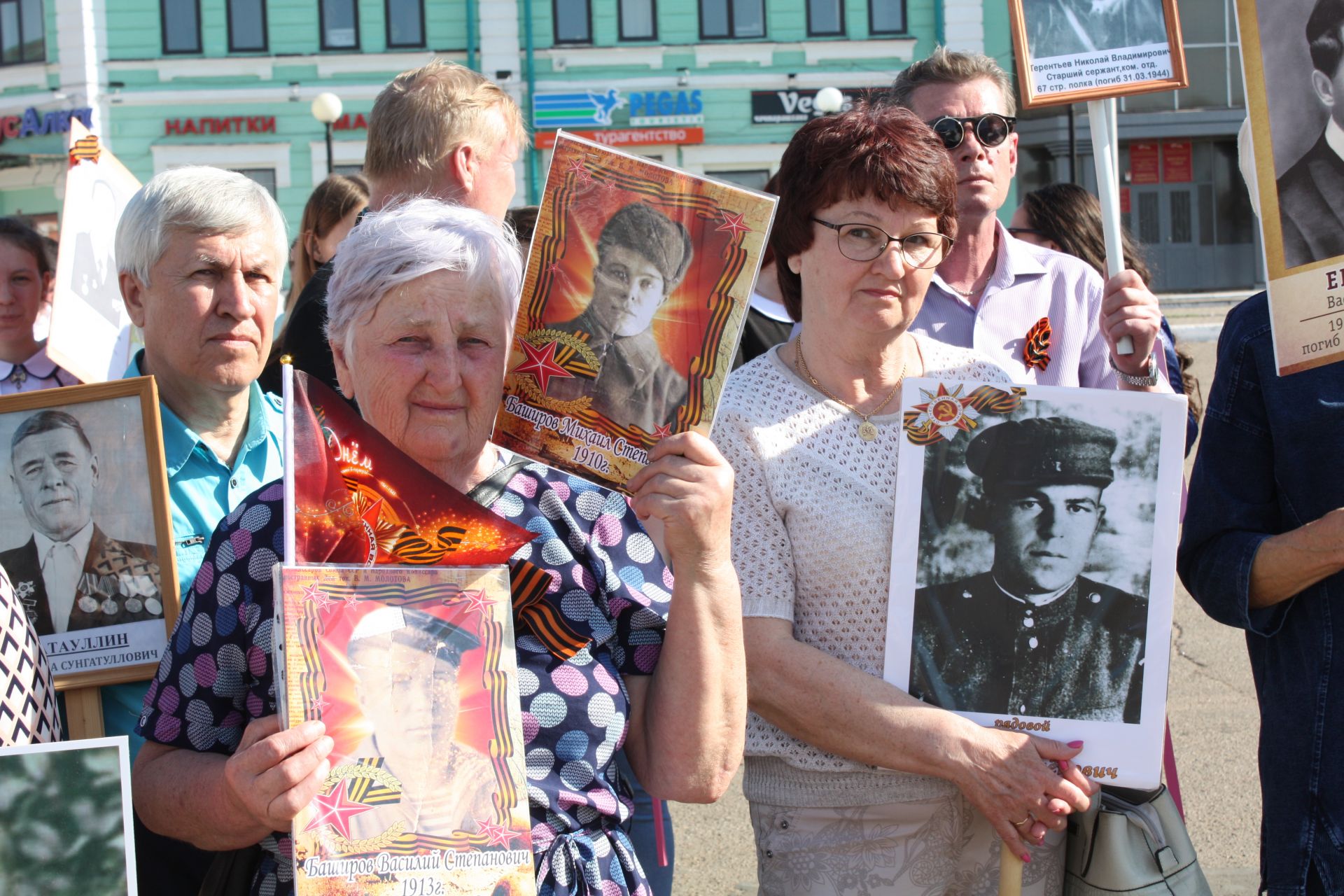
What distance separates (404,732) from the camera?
66.6 inches

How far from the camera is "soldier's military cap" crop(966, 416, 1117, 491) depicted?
2.27m

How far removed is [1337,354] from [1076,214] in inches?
130

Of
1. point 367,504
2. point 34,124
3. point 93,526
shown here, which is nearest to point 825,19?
point 34,124

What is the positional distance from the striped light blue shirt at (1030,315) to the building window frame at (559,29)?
2201 centimetres

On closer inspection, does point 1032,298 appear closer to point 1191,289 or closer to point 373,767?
point 373,767

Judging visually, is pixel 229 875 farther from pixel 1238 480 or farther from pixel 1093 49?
pixel 1093 49

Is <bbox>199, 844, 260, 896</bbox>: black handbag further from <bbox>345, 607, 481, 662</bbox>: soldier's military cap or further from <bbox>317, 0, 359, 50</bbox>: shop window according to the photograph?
<bbox>317, 0, 359, 50</bbox>: shop window

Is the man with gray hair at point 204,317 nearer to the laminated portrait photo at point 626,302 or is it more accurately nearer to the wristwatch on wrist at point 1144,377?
the laminated portrait photo at point 626,302

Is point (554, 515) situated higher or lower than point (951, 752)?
higher

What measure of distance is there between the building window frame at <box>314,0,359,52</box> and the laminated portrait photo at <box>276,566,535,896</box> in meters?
23.8

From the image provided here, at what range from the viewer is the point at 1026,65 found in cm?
261

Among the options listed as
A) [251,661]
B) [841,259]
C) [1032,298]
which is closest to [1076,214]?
[1032,298]

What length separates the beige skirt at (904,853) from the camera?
2.37m

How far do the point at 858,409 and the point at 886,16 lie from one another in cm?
2335
